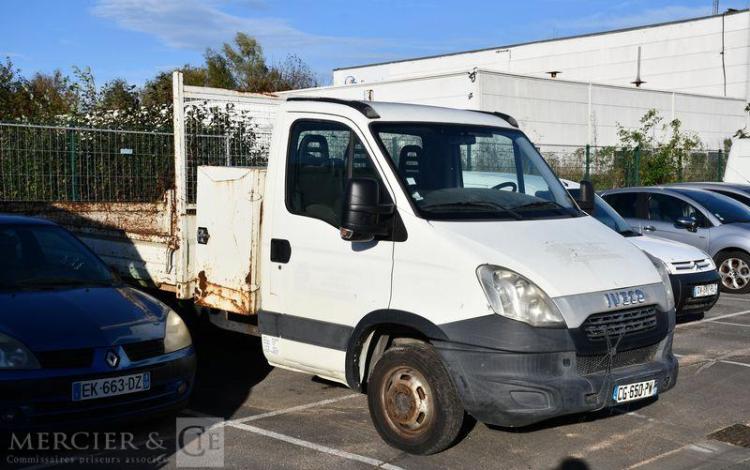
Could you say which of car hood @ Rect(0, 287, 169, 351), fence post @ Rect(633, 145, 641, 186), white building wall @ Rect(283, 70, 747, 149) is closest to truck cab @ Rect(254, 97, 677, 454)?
car hood @ Rect(0, 287, 169, 351)

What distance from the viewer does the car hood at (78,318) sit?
18.6ft

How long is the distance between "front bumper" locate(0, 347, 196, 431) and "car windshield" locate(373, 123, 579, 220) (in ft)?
7.30

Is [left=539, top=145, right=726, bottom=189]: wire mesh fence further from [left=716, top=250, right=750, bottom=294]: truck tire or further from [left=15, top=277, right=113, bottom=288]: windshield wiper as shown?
[left=15, top=277, right=113, bottom=288]: windshield wiper

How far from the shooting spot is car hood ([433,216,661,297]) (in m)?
5.36

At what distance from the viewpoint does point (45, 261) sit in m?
6.94

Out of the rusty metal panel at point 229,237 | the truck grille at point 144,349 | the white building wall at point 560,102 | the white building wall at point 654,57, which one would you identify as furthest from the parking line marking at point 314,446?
the white building wall at point 654,57

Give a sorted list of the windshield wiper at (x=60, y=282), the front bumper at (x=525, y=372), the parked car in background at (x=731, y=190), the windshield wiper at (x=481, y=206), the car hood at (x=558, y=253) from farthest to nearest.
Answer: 1. the parked car in background at (x=731, y=190)
2. the windshield wiper at (x=60, y=282)
3. the windshield wiper at (x=481, y=206)
4. the car hood at (x=558, y=253)
5. the front bumper at (x=525, y=372)

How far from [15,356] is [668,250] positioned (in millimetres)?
7911

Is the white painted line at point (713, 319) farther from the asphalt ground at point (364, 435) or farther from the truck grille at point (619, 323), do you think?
the truck grille at point (619, 323)

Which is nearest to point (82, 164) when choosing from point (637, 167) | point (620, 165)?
point (620, 165)

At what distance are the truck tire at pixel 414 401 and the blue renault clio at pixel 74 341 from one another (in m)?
1.58

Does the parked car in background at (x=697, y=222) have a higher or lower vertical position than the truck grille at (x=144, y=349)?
higher

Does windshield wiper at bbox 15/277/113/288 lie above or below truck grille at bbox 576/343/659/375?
above

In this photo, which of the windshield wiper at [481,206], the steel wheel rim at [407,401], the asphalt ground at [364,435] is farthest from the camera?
the windshield wiper at [481,206]
